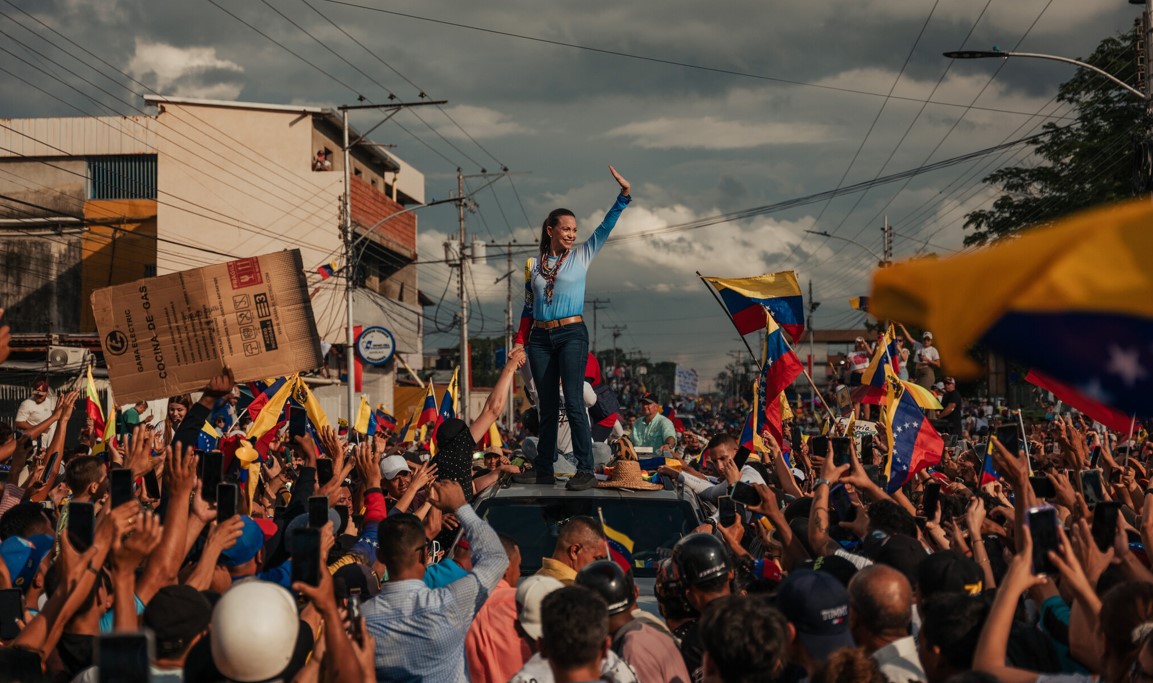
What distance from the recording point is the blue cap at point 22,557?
576cm

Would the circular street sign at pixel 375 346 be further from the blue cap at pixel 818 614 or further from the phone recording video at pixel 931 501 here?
Answer: the blue cap at pixel 818 614

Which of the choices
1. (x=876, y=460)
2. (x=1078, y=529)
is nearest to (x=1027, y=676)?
(x=1078, y=529)

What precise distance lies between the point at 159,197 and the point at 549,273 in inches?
1486

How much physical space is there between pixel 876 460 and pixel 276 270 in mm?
8518

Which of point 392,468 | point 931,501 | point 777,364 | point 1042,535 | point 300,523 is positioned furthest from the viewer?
point 777,364

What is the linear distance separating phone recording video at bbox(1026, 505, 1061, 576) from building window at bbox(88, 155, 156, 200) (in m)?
43.9

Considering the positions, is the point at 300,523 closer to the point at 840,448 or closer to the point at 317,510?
the point at 317,510

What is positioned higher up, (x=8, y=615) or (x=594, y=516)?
(x=594, y=516)

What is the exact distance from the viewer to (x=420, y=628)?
4664 millimetres

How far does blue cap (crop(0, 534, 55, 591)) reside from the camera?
5.76 metres

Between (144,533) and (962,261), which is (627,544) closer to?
(144,533)

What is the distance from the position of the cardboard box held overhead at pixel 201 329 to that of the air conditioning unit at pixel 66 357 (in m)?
13.5

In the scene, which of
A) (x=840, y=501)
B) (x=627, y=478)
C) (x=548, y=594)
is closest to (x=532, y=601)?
(x=548, y=594)

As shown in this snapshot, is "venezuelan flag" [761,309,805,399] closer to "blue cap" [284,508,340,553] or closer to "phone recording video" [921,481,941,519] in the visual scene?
"phone recording video" [921,481,941,519]
